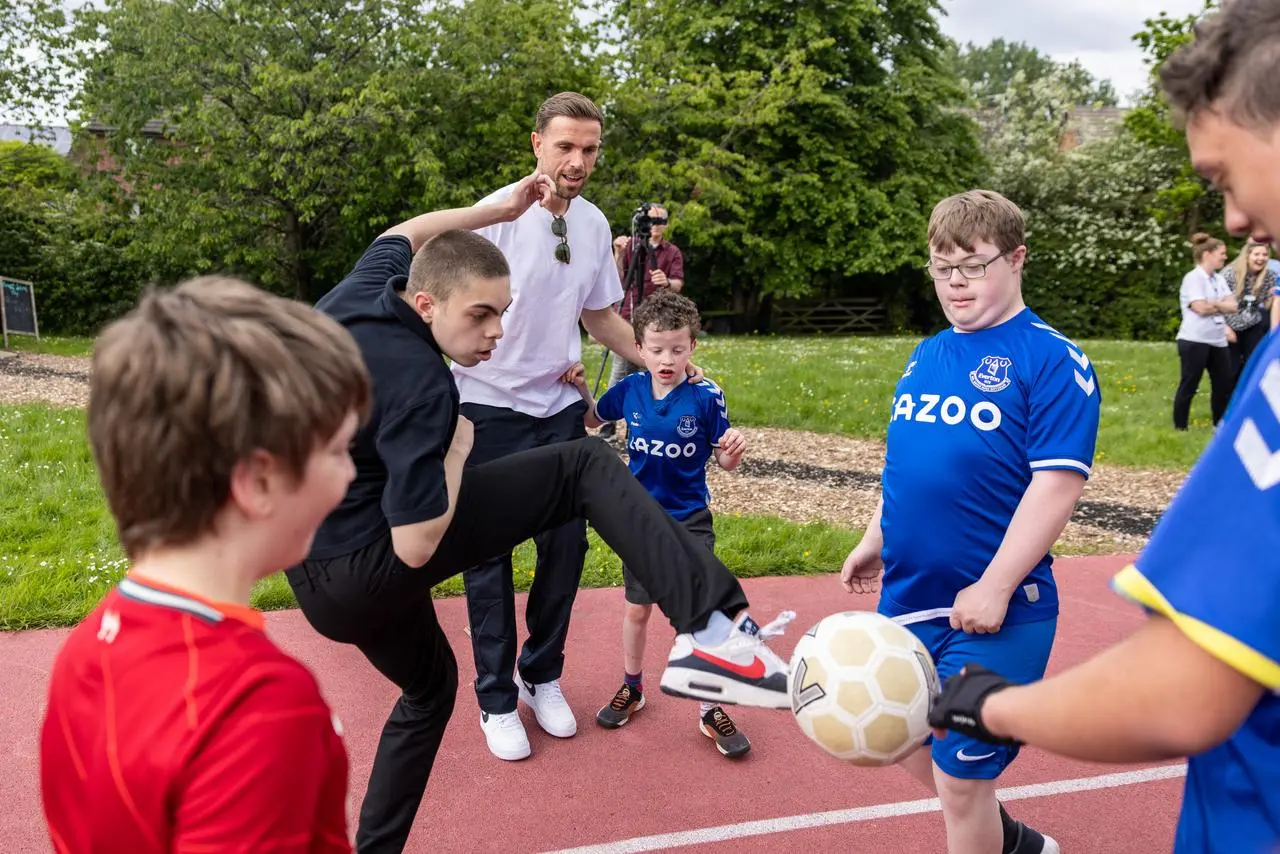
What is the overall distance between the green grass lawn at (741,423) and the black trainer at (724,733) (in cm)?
214

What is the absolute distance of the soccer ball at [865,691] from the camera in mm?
2146

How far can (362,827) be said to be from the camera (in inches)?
115

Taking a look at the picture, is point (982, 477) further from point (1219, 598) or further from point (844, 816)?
point (1219, 598)

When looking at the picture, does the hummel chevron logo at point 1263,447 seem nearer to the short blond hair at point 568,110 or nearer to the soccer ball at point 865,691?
the soccer ball at point 865,691

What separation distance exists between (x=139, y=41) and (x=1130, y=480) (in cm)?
2375

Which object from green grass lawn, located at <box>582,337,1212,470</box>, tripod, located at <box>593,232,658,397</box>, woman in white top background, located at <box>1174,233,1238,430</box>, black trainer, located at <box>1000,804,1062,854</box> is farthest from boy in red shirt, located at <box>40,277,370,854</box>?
A: woman in white top background, located at <box>1174,233,1238,430</box>

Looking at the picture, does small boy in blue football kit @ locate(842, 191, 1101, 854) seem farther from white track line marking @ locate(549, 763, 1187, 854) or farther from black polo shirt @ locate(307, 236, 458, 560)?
black polo shirt @ locate(307, 236, 458, 560)

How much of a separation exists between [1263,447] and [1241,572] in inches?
6.1

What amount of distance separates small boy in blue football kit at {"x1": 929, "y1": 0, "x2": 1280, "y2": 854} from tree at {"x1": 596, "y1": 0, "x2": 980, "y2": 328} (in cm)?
2582

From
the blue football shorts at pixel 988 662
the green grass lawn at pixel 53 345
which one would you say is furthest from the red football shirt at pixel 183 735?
the green grass lawn at pixel 53 345

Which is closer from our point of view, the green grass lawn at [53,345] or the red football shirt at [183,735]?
the red football shirt at [183,735]

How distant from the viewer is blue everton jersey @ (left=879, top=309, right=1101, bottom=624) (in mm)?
2678

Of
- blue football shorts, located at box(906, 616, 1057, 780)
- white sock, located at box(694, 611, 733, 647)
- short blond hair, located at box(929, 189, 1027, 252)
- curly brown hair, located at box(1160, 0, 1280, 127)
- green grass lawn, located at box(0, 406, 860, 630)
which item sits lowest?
green grass lawn, located at box(0, 406, 860, 630)

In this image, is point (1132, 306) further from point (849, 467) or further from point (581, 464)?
point (581, 464)
